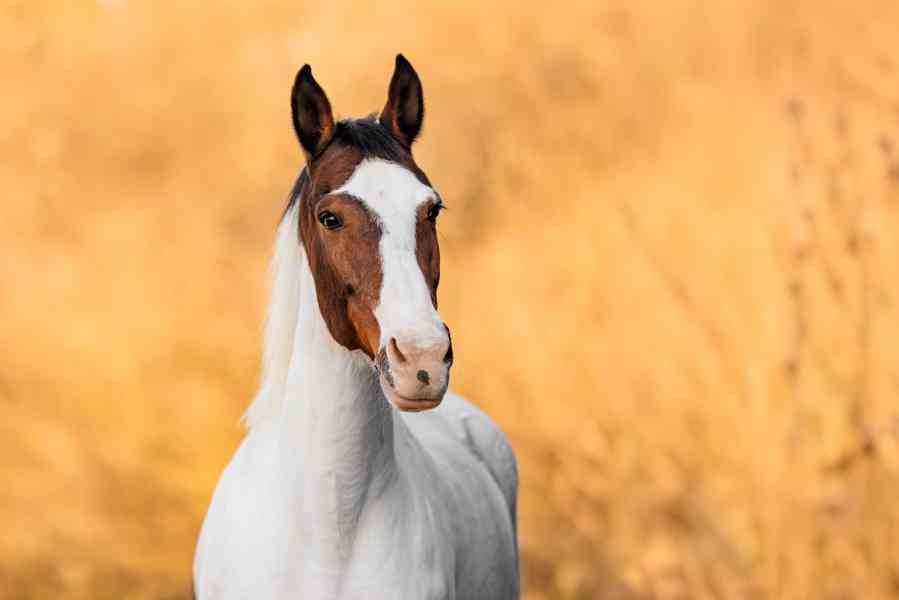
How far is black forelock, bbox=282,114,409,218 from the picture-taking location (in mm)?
3156

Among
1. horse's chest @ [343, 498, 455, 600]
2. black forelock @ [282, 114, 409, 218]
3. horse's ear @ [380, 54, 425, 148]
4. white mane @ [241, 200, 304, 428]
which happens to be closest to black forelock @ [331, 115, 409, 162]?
black forelock @ [282, 114, 409, 218]

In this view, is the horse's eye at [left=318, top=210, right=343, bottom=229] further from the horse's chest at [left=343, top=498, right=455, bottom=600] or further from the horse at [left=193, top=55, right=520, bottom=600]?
the horse's chest at [left=343, top=498, right=455, bottom=600]

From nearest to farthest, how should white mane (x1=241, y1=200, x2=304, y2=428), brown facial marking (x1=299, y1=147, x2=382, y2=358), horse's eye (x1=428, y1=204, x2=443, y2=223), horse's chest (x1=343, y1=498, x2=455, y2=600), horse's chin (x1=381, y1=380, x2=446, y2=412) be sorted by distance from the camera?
horse's chin (x1=381, y1=380, x2=446, y2=412) < brown facial marking (x1=299, y1=147, x2=382, y2=358) < horse's eye (x1=428, y1=204, x2=443, y2=223) < horse's chest (x1=343, y1=498, x2=455, y2=600) < white mane (x1=241, y1=200, x2=304, y2=428)

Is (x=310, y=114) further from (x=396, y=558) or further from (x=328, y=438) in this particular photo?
(x=396, y=558)

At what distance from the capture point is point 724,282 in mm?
6582

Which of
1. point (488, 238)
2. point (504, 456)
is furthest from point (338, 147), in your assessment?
point (488, 238)

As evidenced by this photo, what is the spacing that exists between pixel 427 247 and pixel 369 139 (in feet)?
A: 1.10

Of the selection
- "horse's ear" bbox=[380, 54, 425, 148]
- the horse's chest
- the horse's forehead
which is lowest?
the horse's chest

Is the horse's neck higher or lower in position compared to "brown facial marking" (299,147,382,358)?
lower

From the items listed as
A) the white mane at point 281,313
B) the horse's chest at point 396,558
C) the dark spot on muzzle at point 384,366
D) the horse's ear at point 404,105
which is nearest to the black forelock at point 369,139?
the horse's ear at point 404,105

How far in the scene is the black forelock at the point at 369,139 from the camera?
10.4 ft

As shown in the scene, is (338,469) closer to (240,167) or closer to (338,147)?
(338,147)

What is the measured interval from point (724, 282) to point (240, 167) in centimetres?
250

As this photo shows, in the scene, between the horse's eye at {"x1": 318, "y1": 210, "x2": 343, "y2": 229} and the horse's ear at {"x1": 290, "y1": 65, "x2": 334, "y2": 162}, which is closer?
the horse's eye at {"x1": 318, "y1": 210, "x2": 343, "y2": 229}
